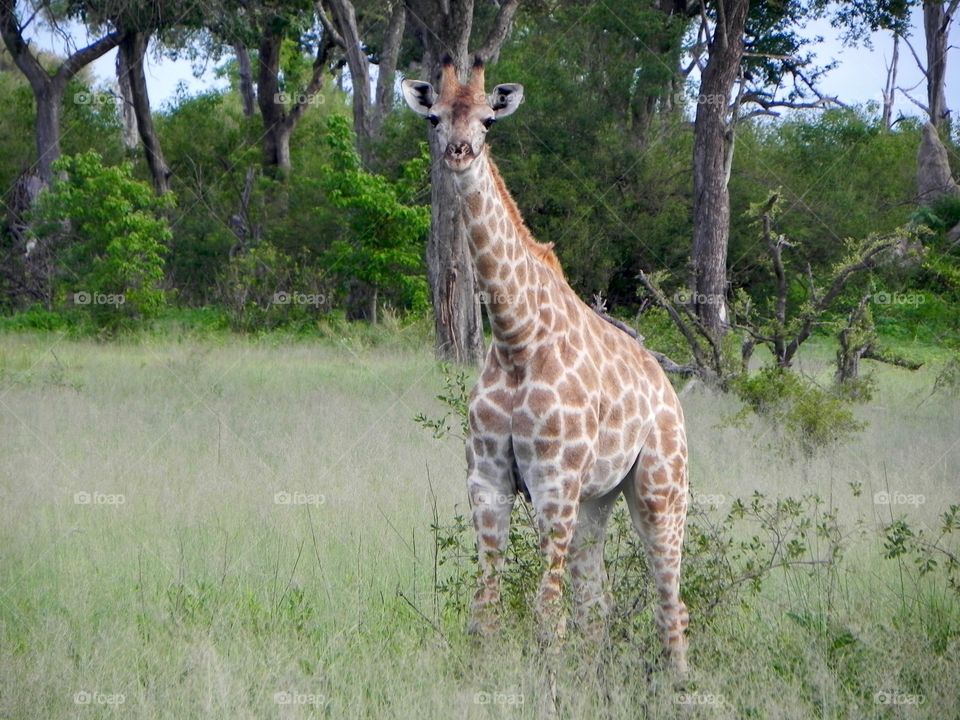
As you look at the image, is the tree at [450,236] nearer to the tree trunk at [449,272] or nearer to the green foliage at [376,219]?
the tree trunk at [449,272]

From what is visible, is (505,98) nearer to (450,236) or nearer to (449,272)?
(450,236)

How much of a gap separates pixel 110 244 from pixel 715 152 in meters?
9.21

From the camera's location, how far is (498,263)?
5.03 m

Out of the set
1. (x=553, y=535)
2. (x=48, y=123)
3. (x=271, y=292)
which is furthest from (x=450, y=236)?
(x=48, y=123)

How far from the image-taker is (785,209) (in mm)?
24875

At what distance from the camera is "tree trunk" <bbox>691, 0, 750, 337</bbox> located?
55.8ft

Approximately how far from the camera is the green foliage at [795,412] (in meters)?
10.4

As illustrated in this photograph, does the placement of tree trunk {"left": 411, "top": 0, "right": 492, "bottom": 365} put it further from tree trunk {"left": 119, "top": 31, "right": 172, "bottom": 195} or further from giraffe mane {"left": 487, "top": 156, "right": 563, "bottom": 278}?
tree trunk {"left": 119, "top": 31, "right": 172, "bottom": 195}

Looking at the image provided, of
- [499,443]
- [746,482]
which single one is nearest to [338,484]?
[746,482]

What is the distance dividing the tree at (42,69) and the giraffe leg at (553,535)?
22.5m

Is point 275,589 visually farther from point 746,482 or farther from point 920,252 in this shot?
point 920,252

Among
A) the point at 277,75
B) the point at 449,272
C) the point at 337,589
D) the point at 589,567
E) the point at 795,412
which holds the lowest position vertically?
the point at 337,589

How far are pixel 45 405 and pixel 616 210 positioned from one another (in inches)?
574

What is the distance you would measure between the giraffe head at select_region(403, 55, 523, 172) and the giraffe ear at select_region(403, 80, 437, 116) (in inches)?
1.4
